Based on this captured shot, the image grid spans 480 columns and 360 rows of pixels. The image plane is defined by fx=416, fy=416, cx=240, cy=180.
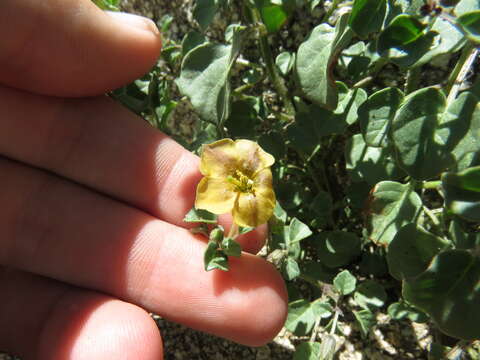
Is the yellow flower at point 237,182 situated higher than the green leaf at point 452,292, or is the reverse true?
the yellow flower at point 237,182

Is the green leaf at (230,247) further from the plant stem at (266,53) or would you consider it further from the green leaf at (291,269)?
the plant stem at (266,53)

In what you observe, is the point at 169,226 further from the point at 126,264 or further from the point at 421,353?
the point at 421,353

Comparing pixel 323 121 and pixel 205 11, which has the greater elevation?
pixel 205 11

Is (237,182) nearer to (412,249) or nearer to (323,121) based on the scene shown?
(323,121)

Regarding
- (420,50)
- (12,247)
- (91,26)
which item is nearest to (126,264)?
(12,247)

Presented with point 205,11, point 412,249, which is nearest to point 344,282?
point 412,249

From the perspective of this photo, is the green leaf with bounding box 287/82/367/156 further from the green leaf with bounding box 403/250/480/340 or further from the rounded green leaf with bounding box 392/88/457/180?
the green leaf with bounding box 403/250/480/340

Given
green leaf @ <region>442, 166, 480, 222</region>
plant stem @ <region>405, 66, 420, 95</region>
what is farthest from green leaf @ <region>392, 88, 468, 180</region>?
plant stem @ <region>405, 66, 420, 95</region>

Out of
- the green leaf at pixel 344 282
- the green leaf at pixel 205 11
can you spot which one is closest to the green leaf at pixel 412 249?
the green leaf at pixel 344 282
